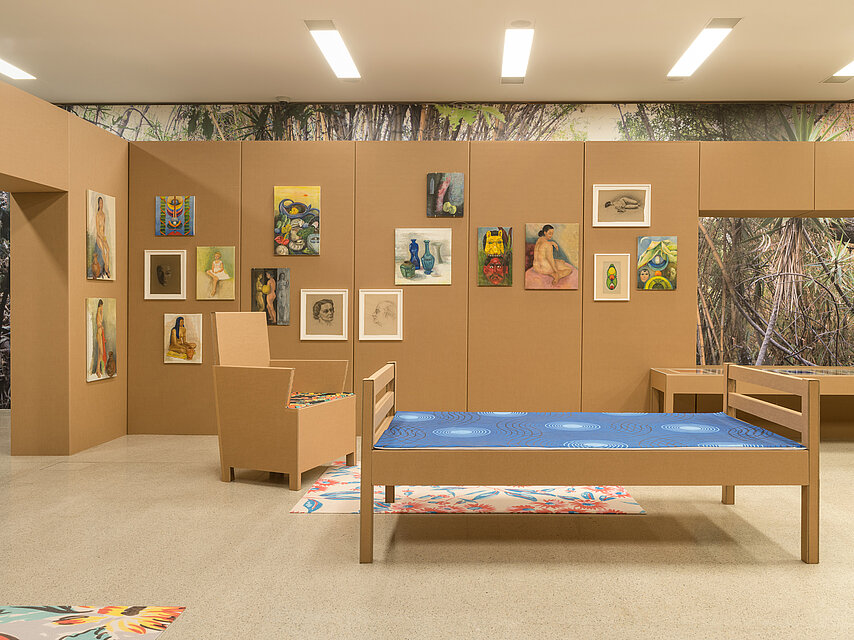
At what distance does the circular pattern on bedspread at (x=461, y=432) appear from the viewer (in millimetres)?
3424

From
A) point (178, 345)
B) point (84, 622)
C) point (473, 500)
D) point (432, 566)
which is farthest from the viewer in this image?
point (178, 345)

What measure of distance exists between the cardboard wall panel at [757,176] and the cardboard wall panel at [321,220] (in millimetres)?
3428

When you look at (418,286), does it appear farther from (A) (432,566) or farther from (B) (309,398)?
(A) (432,566)

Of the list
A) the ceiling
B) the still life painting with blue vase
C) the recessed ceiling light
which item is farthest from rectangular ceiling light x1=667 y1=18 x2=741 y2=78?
the recessed ceiling light

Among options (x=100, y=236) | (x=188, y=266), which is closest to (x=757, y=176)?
(x=188, y=266)

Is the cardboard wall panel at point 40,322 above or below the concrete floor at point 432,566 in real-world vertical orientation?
above

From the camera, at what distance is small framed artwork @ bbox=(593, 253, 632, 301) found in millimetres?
6242

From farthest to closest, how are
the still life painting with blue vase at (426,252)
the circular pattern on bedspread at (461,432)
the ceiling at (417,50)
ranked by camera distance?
1. the still life painting with blue vase at (426,252)
2. the ceiling at (417,50)
3. the circular pattern on bedspread at (461,432)

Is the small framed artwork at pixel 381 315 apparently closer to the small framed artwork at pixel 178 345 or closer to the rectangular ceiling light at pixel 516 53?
the small framed artwork at pixel 178 345

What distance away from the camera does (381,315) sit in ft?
20.8

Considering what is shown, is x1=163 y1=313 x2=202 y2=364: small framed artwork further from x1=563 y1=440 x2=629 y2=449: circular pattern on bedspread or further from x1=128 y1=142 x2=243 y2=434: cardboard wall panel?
Result: x1=563 y1=440 x2=629 y2=449: circular pattern on bedspread

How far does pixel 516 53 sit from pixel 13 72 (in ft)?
16.4

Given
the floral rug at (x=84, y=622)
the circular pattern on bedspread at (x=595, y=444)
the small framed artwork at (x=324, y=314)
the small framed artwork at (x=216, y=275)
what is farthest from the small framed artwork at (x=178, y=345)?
the circular pattern on bedspread at (x=595, y=444)

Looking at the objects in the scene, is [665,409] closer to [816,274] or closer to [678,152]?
[678,152]
